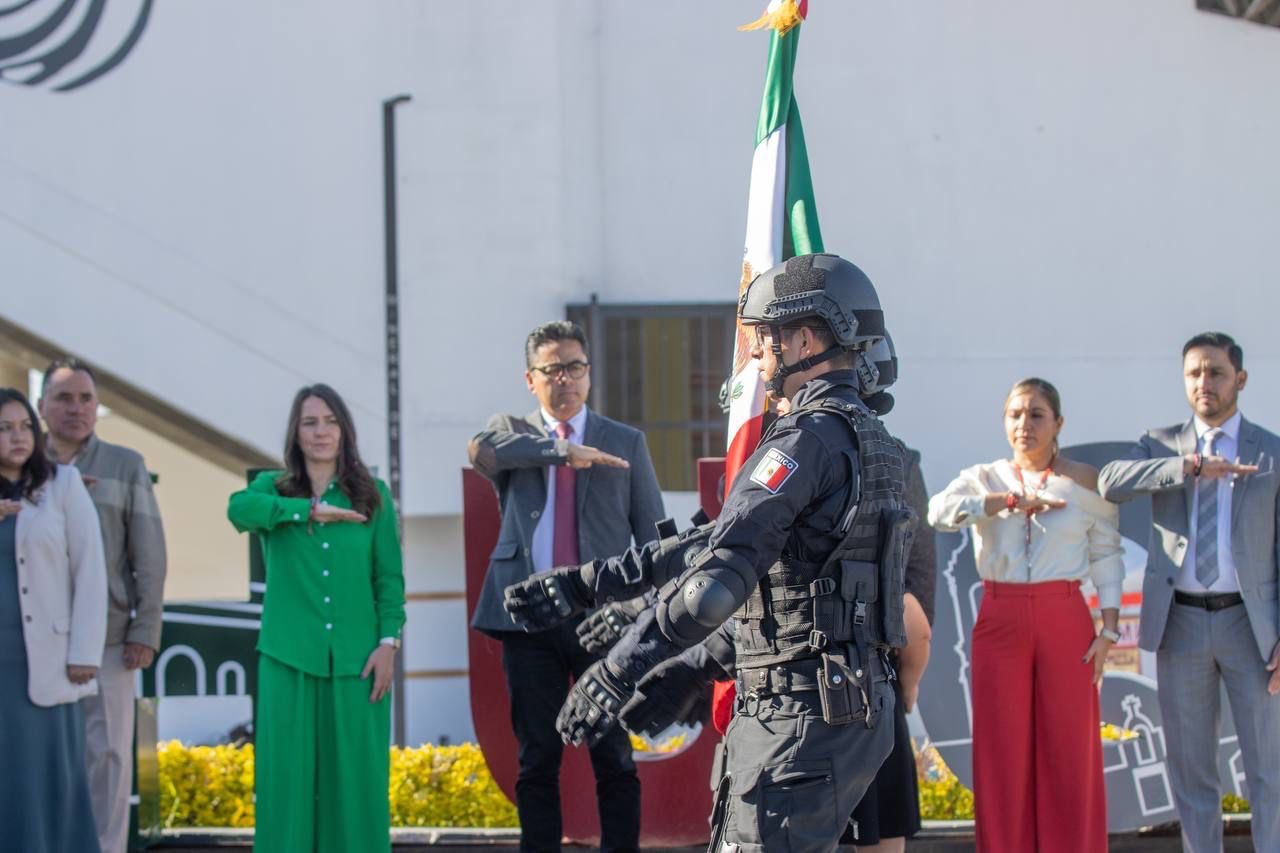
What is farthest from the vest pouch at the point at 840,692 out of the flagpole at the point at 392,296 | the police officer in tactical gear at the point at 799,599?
the flagpole at the point at 392,296

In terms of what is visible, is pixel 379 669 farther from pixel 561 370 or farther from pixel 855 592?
pixel 855 592

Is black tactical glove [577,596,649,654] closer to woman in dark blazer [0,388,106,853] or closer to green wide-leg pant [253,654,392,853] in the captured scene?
green wide-leg pant [253,654,392,853]

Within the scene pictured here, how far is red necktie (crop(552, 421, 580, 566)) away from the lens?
4.90 m

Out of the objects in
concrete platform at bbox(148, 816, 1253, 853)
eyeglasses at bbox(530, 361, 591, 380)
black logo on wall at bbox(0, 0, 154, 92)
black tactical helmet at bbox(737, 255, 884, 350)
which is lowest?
concrete platform at bbox(148, 816, 1253, 853)

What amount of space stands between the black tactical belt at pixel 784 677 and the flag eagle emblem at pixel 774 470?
42cm

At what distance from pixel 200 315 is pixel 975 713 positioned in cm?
468

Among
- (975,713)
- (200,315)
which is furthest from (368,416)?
(975,713)

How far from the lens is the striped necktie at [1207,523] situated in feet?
16.3

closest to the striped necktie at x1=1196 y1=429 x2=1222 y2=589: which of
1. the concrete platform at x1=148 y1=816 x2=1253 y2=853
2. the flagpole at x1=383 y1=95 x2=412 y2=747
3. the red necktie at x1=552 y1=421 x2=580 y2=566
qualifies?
the concrete platform at x1=148 y1=816 x2=1253 y2=853

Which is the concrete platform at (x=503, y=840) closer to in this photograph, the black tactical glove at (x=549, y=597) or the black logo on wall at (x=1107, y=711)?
the black logo on wall at (x=1107, y=711)

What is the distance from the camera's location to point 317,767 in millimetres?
4941

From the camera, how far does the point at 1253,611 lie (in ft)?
15.9

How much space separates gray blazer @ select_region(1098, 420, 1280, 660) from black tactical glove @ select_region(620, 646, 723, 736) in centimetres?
220

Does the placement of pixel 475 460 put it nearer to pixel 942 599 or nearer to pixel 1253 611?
pixel 942 599
